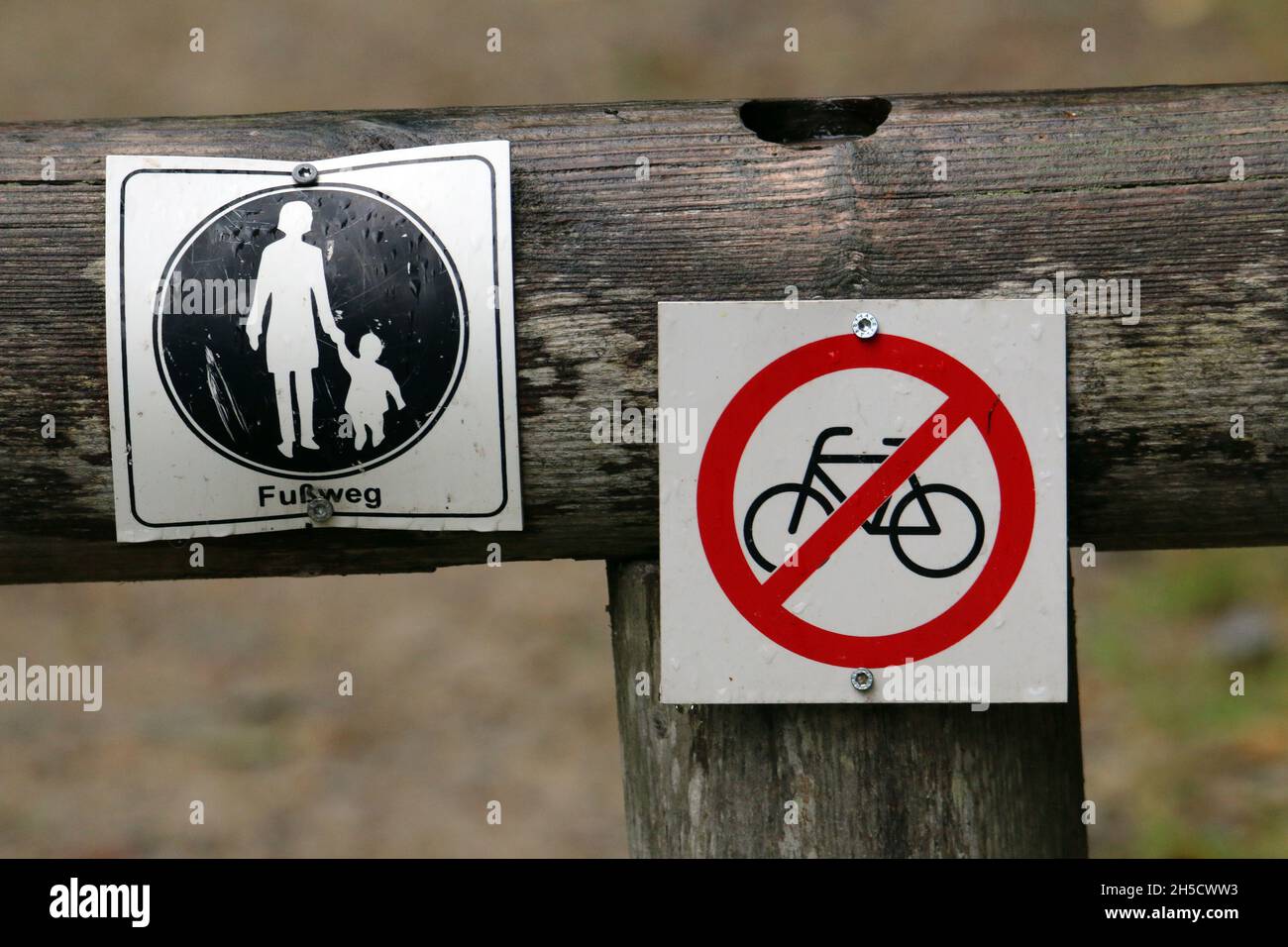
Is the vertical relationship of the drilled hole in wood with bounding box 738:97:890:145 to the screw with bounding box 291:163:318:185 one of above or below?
above

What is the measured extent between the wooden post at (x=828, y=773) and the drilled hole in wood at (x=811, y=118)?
51 centimetres

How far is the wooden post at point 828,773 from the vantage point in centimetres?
143

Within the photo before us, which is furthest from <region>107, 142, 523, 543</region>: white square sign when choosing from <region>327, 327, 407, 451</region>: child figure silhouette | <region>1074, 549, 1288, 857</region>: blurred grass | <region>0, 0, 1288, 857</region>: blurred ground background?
<region>1074, 549, 1288, 857</region>: blurred grass

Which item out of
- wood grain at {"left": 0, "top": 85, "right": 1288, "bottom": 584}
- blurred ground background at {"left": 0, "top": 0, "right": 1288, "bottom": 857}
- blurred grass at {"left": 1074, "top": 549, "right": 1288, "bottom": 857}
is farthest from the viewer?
blurred ground background at {"left": 0, "top": 0, "right": 1288, "bottom": 857}

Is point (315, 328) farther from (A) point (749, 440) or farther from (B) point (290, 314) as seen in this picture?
A: (A) point (749, 440)

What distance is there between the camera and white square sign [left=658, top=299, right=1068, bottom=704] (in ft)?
4.44

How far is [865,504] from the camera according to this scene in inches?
53.7

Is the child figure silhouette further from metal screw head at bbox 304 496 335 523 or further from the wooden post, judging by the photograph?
the wooden post

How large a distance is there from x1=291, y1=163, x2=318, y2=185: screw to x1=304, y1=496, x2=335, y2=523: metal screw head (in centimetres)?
34

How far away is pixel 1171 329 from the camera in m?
1.34

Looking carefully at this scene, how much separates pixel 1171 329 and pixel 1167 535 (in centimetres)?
24

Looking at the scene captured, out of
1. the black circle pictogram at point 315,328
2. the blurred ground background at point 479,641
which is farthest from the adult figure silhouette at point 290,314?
the blurred ground background at point 479,641
